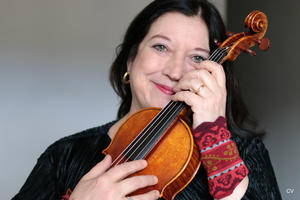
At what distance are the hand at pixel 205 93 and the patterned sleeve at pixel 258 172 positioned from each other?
23 centimetres

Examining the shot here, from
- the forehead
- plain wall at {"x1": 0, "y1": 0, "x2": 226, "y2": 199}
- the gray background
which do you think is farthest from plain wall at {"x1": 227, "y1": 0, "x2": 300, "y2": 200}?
the forehead

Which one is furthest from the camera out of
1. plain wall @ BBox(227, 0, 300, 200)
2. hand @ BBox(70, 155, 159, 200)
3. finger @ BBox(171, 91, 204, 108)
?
plain wall @ BBox(227, 0, 300, 200)

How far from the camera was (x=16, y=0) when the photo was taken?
222cm

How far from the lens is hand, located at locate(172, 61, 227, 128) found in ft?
2.47

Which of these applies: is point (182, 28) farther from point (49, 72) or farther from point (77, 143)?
point (49, 72)

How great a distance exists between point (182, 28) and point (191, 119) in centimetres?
32

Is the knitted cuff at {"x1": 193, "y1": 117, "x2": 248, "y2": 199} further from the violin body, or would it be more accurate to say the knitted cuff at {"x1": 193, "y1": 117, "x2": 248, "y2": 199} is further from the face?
the face

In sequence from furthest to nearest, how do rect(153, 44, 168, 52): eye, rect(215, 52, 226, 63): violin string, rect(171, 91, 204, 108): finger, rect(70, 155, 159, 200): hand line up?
rect(153, 44, 168, 52): eye
rect(215, 52, 226, 63): violin string
rect(171, 91, 204, 108): finger
rect(70, 155, 159, 200): hand

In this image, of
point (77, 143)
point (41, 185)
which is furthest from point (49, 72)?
point (41, 185)

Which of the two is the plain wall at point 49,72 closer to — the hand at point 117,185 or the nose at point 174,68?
the nose at point 174,68

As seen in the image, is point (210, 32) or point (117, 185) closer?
point (117, 185)

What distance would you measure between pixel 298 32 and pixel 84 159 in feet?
6.14

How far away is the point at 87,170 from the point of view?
98cm

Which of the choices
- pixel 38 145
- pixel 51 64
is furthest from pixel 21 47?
pixel 38 145
